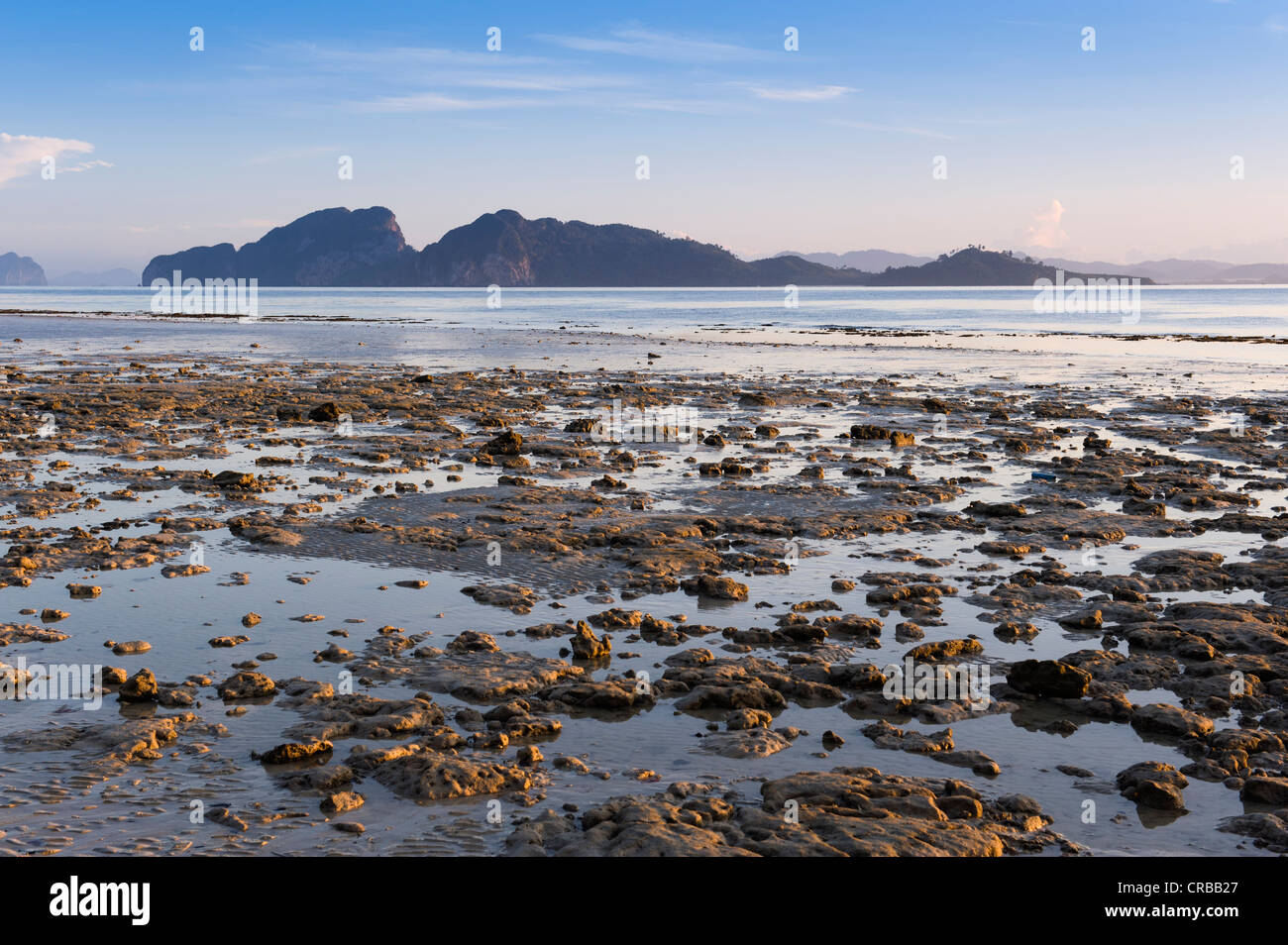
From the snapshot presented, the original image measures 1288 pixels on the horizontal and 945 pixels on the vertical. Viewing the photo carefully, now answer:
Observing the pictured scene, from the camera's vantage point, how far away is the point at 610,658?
442 inches

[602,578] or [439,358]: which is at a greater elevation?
[439,358]

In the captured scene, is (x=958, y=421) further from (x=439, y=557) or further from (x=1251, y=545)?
(x=439, y=557)

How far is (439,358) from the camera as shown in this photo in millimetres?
58562

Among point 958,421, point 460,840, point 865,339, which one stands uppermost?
point 865,339

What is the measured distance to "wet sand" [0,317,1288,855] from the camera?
7.68 m

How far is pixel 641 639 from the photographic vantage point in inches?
469

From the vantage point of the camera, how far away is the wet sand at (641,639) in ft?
25.2

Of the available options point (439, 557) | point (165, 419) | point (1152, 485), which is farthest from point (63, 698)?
point (165, 419)

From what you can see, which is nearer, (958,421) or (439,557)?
(439,557)

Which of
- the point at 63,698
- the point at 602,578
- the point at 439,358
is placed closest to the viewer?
the point at 63,698

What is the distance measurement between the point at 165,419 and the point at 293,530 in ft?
54.1

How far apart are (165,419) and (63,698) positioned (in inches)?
894
